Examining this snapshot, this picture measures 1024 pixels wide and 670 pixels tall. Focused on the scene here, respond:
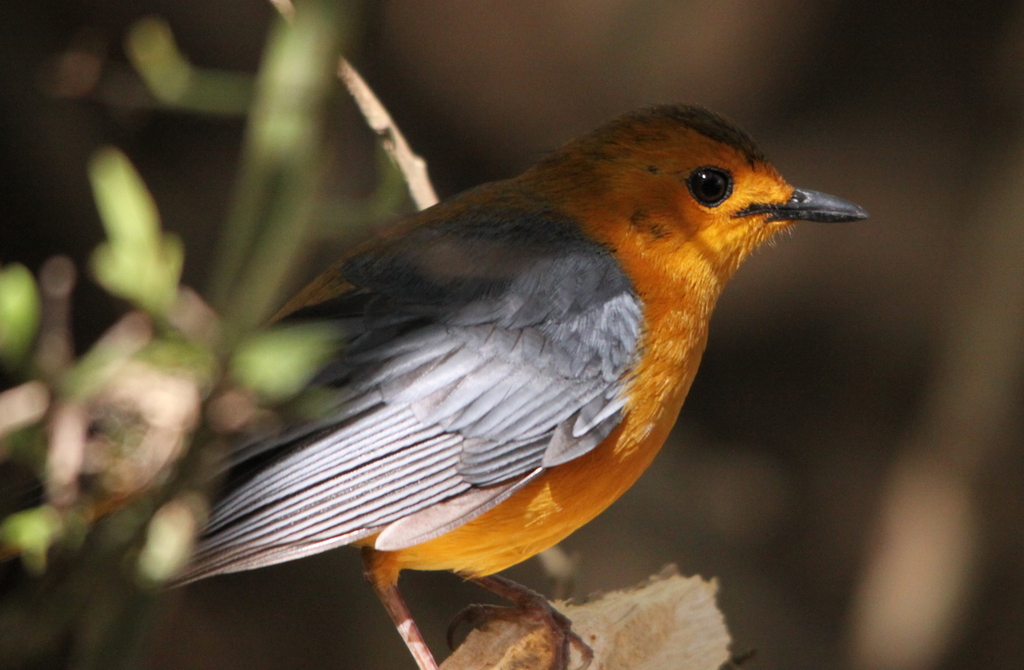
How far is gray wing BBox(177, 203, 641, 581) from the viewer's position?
2.88 m

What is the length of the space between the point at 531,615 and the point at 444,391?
2.50 ft

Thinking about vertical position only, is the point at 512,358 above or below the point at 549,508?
above

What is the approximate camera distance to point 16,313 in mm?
2053

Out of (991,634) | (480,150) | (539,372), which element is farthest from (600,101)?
(991,634)

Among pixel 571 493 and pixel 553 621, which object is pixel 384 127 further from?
pixel 553 621

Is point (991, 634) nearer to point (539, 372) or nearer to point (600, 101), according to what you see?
point (600, 101)

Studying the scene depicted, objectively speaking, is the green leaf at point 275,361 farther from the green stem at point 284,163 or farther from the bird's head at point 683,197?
the bird's head at point 683,197

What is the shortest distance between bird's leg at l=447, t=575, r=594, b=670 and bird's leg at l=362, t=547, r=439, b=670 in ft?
0.85

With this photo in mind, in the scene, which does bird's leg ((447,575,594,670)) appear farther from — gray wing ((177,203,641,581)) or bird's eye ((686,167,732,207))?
bird's eye ((686,167,732,207))

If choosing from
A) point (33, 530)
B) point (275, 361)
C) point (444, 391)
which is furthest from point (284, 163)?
point (444, 391)

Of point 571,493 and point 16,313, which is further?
point 571,493

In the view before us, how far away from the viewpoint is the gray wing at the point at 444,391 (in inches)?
114

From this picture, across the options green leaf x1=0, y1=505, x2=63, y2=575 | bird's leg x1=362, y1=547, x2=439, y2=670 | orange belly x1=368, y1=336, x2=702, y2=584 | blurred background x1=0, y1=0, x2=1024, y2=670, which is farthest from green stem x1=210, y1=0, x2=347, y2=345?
blurred background x1=0, y1=0, x2=1024, y2=670

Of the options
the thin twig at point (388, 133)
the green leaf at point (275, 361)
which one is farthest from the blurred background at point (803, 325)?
the green leaf at point (275, 361)
